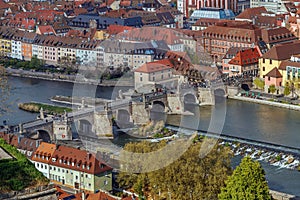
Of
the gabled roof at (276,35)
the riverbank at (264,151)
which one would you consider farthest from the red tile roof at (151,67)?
the riverbank at (264,151)

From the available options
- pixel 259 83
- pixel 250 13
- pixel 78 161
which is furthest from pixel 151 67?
pixel 78 161

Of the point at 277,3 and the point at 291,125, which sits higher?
the point at 277,3

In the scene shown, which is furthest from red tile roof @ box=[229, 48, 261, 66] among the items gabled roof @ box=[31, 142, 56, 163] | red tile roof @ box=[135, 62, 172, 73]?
gabled roof @ box=[31, 142, 56, 163]

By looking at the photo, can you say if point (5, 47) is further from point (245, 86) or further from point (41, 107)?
point (245, 86)

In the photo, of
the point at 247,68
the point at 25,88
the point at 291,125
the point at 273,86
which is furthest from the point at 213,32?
the point at 291,125

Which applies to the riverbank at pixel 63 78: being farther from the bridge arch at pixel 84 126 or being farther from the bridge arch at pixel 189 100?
the bridge arch at pixel 84 126

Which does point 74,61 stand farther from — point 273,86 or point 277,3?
point 277,3

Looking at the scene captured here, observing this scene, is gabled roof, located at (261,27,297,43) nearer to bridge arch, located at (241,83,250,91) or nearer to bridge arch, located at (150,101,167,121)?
bridge arch, located at (241,83,250,91)

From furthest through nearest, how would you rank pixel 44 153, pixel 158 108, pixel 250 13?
pixel 250 13
pixel 158 108
pixel 44 153
